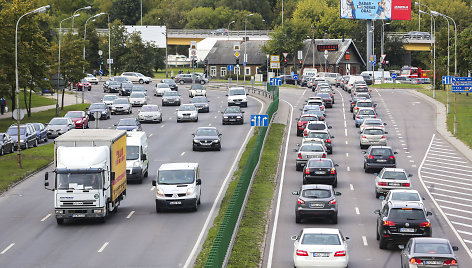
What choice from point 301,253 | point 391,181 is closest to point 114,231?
point 301,253

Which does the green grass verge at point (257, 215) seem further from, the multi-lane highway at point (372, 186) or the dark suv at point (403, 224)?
the dark suv at point (403, 224)

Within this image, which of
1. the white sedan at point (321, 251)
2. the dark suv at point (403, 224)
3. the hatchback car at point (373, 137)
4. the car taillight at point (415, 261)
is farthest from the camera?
the hatchback car at point (373, 137)

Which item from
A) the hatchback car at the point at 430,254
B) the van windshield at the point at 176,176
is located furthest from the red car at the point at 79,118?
the hatchback car at the point at 430,254

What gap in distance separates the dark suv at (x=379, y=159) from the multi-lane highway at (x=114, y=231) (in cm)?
768

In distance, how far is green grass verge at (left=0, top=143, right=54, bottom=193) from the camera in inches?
1799

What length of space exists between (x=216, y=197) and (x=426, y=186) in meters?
11.4

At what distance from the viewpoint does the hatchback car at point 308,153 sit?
48.1 metres

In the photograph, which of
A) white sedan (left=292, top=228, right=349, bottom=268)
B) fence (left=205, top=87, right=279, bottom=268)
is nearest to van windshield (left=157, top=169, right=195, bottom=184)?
fence (left=205, top=87, right=279, bottom=268)

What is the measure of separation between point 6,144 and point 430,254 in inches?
1507

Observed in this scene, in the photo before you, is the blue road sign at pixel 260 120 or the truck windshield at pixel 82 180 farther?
the blue road sign at pixel 260 120

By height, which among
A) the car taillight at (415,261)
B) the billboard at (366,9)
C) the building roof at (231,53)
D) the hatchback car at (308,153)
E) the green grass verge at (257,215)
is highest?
the billboard at (366,9)

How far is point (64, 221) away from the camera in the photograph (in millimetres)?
35656

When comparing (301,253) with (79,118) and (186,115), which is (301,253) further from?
(186,115)

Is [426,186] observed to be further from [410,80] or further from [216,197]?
[410,80]
